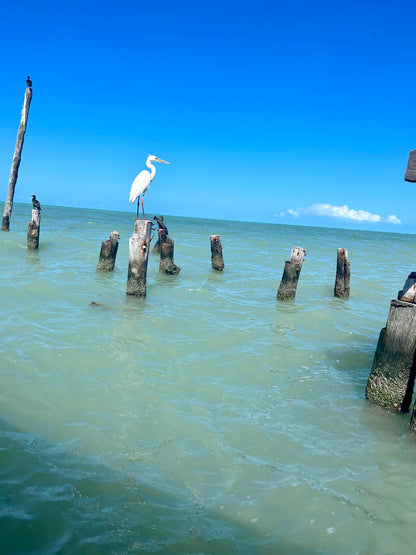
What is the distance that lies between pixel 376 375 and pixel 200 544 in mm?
2805

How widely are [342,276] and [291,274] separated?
1848 mm

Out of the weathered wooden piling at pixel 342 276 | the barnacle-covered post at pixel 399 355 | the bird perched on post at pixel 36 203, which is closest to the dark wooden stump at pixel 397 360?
the barnacle-covered post at pixel 399 355

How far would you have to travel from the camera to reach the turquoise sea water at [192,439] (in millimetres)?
2787

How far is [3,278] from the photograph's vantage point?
1042cm

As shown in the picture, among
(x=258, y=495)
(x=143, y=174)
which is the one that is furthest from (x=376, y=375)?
(x=143, y=174)

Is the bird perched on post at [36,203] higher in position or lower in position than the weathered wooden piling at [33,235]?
higher

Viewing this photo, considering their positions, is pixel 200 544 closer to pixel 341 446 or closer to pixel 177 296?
pixel 341 446

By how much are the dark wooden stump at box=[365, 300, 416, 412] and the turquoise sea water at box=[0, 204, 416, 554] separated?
0.20 meters

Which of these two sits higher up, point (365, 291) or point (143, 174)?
point (143, 174)

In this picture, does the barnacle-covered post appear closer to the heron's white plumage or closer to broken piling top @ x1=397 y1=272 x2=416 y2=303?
broken piling top @ x1=397 y1=272 x2=416 y2=303

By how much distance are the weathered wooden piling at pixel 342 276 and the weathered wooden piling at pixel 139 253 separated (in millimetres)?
5023

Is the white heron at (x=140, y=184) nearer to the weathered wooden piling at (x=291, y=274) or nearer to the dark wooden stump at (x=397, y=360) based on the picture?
the weathered wooden piling at (x=291, y=274)

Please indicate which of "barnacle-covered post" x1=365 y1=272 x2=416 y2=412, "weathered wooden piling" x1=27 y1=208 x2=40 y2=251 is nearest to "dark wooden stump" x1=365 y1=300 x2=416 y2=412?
"barnacle-covered post" x1=365 y1=272 x2=416 y2=412

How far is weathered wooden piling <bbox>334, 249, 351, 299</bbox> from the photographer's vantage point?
35.2 feet
